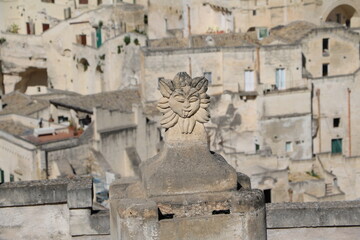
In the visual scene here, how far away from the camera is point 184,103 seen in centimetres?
805

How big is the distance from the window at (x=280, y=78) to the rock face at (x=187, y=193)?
33.7 metres

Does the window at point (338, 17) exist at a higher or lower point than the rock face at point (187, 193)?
higher

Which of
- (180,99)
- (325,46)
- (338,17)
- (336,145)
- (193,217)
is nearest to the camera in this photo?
(193,217)

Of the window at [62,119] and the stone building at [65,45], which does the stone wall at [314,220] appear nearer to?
the window at [62,119]

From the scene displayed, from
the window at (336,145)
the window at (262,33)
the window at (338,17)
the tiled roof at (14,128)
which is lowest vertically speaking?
the window at (336,145)

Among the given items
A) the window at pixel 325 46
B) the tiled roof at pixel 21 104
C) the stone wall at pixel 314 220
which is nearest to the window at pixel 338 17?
the window at pixel 325 46

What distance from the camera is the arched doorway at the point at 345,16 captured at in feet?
161

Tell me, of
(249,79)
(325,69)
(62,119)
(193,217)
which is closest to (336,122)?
(325,69)

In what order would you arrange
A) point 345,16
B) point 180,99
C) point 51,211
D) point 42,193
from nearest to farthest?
point 180,99 < point 42,193 < point 51,211 < point 345,16

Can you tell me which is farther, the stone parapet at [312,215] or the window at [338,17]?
the window at [338,17]

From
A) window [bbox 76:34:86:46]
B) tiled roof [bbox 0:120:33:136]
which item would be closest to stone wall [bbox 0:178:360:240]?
tiled roof [bbox 0:120:33:136]

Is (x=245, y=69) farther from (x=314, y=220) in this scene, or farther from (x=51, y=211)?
(x=314, y=220)

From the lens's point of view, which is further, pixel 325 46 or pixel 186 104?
pixel 325 46

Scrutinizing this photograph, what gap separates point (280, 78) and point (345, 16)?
34.9 ft
